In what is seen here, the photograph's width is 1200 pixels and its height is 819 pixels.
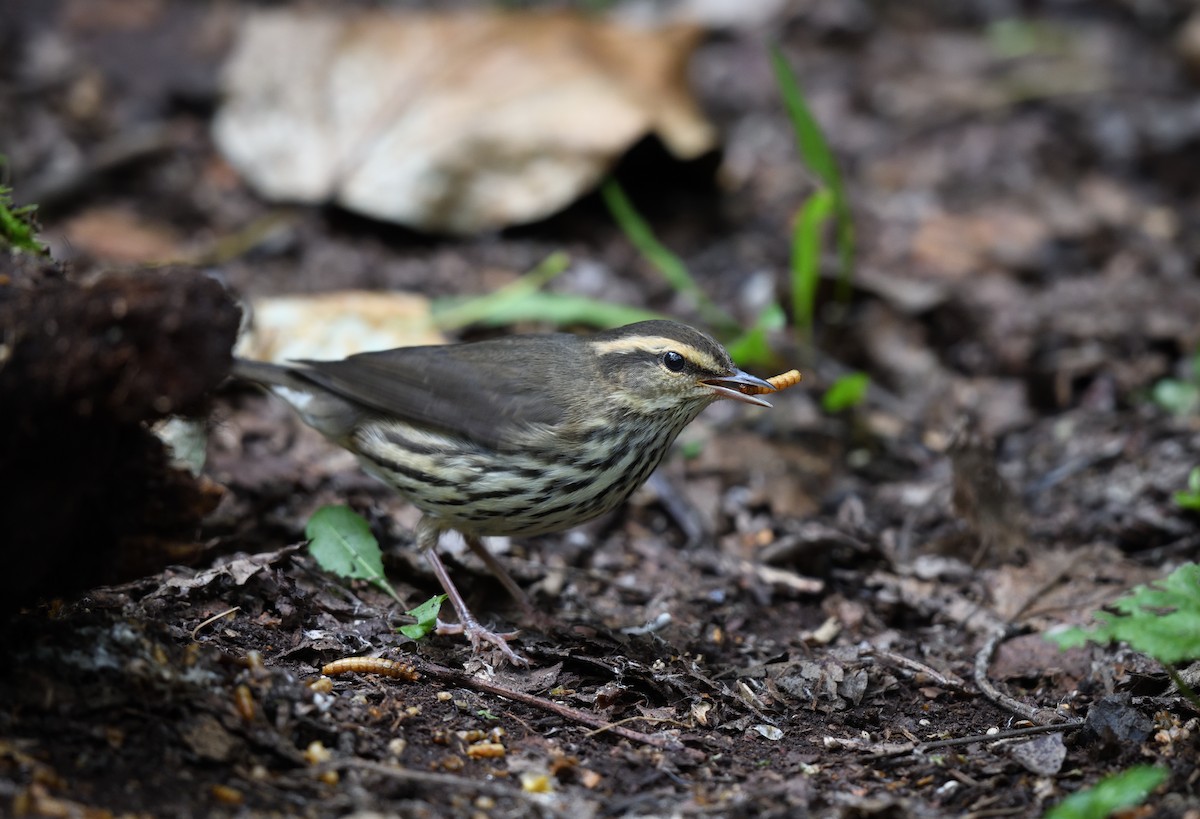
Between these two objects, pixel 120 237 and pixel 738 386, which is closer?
pixel 738 386

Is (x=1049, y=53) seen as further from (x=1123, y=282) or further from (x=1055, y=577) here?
(x=1055, y=577)

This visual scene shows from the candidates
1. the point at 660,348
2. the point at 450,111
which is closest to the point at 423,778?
the point at 660,348

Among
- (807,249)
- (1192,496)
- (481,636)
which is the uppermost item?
(807,249)

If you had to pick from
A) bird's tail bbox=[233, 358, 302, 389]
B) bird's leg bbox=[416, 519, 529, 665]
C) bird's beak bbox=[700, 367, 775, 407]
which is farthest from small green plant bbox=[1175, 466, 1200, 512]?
bird's tail bbox=[233, 358, 302, 389]

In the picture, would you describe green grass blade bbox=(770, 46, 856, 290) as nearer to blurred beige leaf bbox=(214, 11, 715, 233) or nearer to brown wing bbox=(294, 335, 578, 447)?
blurred beige leaf bbox=(214, 11, 715, 233)

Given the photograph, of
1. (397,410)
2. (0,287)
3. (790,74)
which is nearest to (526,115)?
(790,74)

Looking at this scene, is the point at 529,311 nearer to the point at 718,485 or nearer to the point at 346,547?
the point at 718,485

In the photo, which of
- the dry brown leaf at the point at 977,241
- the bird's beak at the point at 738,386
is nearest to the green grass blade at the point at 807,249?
the dry brown leaf at the point at 977,241

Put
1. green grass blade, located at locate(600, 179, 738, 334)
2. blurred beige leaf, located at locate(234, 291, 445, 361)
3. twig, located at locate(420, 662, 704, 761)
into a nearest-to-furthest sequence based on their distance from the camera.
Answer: twig, located at locate(420, 662, 704, 761), blurred beige leaf, located at locate(234, 291, 445, 361), green grass blade, located at locate(600, 179, 738, 334)
